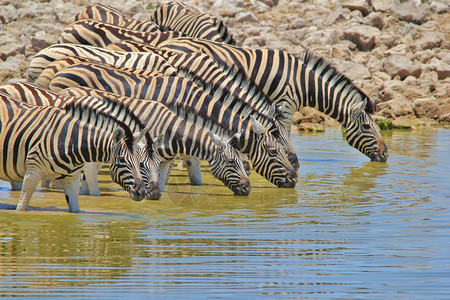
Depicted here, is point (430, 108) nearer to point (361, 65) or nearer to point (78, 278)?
point (361, 65)

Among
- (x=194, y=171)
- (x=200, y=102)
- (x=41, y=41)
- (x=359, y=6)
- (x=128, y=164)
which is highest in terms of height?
(x=359, y=6)

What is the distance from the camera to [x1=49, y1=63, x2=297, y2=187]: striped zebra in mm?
12242

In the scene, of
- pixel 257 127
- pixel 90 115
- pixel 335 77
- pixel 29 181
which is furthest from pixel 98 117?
pixel 335 77

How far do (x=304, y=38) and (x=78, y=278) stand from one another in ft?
66.5

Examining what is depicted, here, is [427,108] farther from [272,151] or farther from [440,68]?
[272,151]

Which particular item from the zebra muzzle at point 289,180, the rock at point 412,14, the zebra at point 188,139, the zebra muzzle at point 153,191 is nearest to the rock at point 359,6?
the rock at point 412,14

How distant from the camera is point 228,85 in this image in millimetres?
13672

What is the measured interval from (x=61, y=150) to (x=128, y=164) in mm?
770

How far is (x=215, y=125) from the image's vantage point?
11.7m

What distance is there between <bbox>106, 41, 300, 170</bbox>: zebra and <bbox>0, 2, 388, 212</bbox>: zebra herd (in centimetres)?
2

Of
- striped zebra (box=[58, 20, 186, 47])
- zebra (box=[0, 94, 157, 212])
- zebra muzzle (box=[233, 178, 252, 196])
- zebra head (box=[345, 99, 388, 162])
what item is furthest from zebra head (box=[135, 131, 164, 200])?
striped zebra (box=[58, 20, 186, 47])

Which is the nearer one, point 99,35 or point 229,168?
point 229,168

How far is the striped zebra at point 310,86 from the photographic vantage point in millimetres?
15117

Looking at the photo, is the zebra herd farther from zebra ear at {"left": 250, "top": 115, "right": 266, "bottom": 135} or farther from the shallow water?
the shallow water
